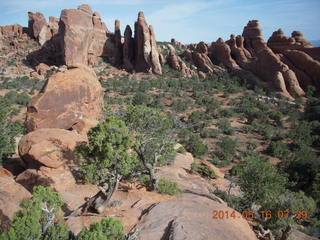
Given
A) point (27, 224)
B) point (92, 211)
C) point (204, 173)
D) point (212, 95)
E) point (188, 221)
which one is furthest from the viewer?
point (212, 95)

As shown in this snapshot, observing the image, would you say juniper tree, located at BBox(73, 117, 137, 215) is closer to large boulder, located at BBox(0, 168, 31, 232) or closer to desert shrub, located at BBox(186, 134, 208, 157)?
large boulder, located at BBox(0, 168, 31, 232)

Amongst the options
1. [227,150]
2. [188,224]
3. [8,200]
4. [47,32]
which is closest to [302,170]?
[227,150]

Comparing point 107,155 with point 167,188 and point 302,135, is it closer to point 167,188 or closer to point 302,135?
point 167,188

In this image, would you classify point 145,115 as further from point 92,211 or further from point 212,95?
point 212,95

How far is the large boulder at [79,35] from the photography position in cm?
4675

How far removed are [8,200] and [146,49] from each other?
49.0 metres

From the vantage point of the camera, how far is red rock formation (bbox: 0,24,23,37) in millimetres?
62134

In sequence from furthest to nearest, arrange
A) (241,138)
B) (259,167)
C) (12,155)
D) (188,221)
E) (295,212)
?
(241,138)
(12,155)
(259,167)
(295,212)
(188,221)

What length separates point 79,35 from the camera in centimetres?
4838

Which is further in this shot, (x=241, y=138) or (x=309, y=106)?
(x=309, y=106)

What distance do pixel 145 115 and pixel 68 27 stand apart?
43.9 meters

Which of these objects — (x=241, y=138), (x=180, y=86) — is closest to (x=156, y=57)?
(x=180, y=86)

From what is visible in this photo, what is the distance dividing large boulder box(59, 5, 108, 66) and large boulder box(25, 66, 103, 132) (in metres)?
29.1

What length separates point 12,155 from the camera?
17094 millimetres
